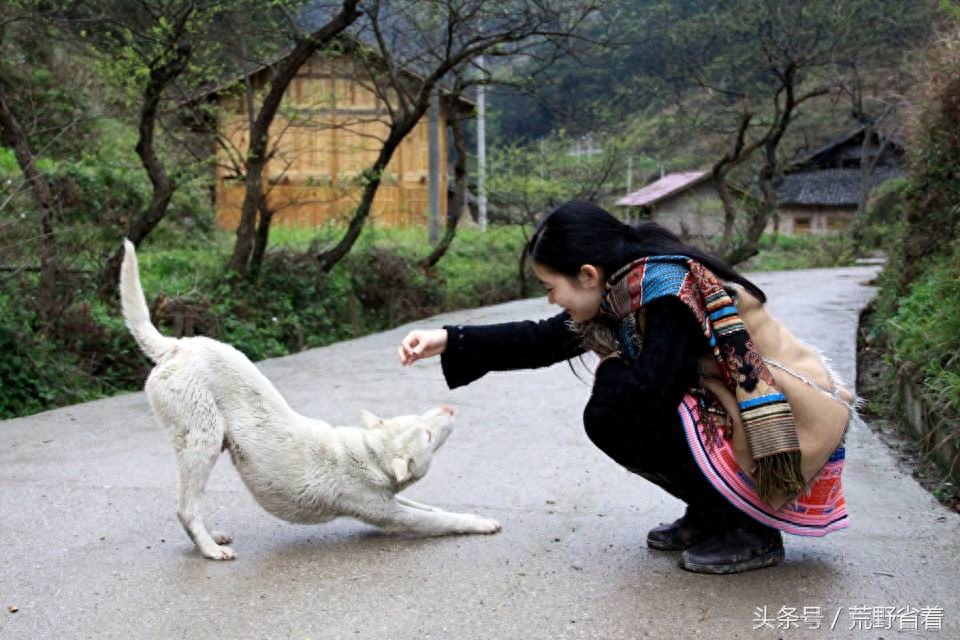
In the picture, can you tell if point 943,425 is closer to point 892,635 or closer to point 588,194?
point 892,635

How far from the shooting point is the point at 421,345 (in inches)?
155

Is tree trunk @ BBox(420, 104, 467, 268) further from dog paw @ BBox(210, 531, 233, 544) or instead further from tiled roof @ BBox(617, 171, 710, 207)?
tiled roof @ BBox(617, 171, 710, 207)

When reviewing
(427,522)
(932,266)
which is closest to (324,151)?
(932,266)

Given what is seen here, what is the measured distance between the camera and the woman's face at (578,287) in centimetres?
358

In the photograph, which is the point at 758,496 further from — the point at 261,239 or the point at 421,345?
the point at 261,239

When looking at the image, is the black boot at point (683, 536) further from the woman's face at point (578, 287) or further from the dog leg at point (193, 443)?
the dog leg at point (193, 443)

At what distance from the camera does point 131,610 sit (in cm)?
346

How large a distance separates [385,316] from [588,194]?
23.3 feet

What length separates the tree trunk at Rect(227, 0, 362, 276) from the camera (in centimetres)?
1108

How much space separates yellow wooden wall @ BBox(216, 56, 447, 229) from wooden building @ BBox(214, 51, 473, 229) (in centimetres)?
2

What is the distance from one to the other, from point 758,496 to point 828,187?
43333mm

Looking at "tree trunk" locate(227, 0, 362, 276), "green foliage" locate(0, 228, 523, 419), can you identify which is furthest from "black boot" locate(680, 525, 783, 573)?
"tree trunk" locate(227, 0, 362, 276)

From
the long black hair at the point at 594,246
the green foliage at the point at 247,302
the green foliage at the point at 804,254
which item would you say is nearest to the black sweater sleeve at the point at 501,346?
the long black hair at the point at 594,246

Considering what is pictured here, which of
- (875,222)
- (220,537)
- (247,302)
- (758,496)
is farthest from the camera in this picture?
(875,222)
